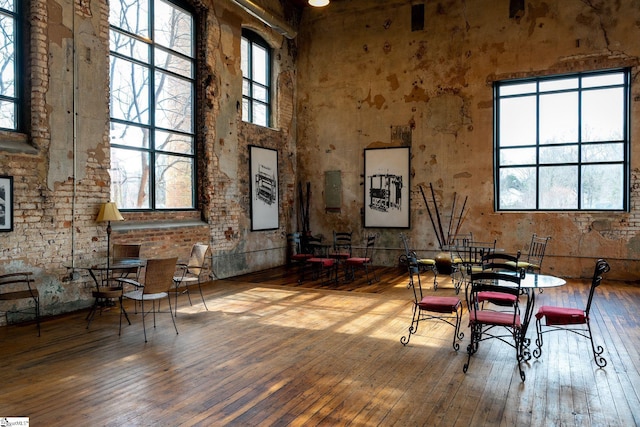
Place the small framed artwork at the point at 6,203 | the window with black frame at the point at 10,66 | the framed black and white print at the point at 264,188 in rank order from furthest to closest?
the framed black and white print at the point at 264,188
the window with black frame at the point at 10,66
the small framed artwork at the point at 6,203

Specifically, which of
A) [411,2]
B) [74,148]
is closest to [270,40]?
[411,2]

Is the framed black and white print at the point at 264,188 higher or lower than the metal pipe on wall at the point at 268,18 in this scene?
lower

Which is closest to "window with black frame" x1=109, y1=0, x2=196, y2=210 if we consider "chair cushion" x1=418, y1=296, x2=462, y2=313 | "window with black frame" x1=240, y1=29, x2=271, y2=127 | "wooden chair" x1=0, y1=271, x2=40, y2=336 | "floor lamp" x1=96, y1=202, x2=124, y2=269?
"floor lamp" x1=96, y1=202, x2=124, y2=269

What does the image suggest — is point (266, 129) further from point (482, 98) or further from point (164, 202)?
point (482, 98)

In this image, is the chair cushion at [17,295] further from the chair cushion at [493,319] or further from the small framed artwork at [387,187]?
the small framed artwork at [387,187]

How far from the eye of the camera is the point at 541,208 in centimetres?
950

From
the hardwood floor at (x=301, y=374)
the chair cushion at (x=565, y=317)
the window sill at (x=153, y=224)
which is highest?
the window sill at (x=153, y=224)

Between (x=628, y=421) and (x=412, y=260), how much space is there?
8.45 feet

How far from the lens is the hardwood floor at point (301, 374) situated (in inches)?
127

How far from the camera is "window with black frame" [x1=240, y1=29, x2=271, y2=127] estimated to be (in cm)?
1028

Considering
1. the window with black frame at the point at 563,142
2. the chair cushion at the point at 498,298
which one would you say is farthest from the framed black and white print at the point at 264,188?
the chair cushion at the point at 498,298

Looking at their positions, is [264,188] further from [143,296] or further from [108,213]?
[143,296]

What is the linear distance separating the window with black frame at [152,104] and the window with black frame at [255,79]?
1627 mm

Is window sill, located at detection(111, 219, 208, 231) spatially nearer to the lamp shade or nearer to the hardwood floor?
the lamp shade
